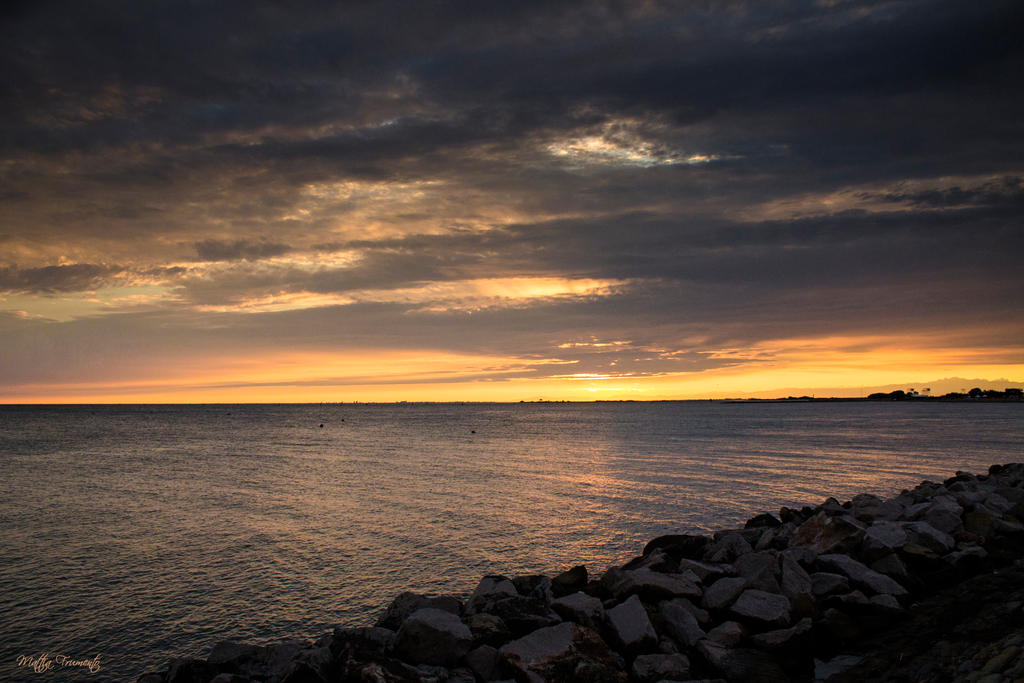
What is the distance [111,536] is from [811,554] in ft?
72.2

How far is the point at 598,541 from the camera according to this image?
1986cm

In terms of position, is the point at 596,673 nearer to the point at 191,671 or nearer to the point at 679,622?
the point at 679,622

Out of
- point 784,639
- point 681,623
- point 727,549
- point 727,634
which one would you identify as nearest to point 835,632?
point 784,639

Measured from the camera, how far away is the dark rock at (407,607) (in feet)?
38.3

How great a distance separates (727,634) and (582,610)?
2.56 metres

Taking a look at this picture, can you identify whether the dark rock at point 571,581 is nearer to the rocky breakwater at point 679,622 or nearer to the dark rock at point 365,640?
the rocky breakwater at point 679,622

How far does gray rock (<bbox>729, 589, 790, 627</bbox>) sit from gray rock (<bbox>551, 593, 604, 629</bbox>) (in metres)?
2.73

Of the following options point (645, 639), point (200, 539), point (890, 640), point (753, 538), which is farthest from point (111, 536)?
point (890, 640)

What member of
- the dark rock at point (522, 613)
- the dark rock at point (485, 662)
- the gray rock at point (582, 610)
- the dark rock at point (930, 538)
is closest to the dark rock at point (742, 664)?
the gray rock at point (582, 610)

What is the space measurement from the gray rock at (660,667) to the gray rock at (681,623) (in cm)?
80

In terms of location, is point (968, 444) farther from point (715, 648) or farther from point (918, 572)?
point (715, 648)

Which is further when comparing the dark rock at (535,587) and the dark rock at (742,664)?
the dark rock at (535,587)

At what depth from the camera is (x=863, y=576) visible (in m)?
13.0

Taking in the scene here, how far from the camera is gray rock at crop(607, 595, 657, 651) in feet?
33.3
